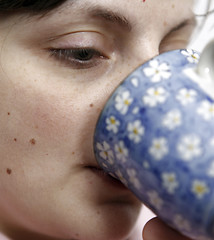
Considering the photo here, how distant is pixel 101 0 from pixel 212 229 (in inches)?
18.5

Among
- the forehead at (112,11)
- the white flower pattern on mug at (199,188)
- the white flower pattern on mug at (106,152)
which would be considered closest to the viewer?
the white flower pattern on mug at (199,188)

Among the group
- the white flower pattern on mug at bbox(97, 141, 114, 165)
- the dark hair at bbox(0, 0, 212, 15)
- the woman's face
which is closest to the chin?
the woman's face

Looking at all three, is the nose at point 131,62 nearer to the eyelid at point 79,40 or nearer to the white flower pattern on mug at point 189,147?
the eyelid at point 79,40

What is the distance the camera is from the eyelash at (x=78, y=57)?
0.83 m

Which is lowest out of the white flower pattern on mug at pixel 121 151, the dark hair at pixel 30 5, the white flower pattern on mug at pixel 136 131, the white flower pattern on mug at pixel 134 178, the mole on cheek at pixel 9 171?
the mole on cheek at pixel 9 171

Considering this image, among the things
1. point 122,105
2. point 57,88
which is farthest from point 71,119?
point 122,105

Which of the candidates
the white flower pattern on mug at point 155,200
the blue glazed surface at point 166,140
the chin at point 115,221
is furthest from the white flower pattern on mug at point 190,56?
the chin at point 115,221

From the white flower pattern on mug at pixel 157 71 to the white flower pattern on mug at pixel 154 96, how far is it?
0.9 inches

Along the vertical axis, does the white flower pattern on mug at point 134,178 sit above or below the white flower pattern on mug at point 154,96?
below

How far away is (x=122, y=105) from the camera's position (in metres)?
0.65

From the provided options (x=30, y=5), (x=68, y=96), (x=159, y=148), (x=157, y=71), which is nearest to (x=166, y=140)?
(x=159, y=148)

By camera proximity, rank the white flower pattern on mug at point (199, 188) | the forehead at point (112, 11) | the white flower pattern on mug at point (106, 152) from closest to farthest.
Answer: the white flower pattern on mug at point (199, 188) → the white flower pattern on mug at point (106, 152) → the forehead at point (112, 11)

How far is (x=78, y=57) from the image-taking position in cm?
84

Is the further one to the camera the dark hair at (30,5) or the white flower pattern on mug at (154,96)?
the dark hair at (30,5)
